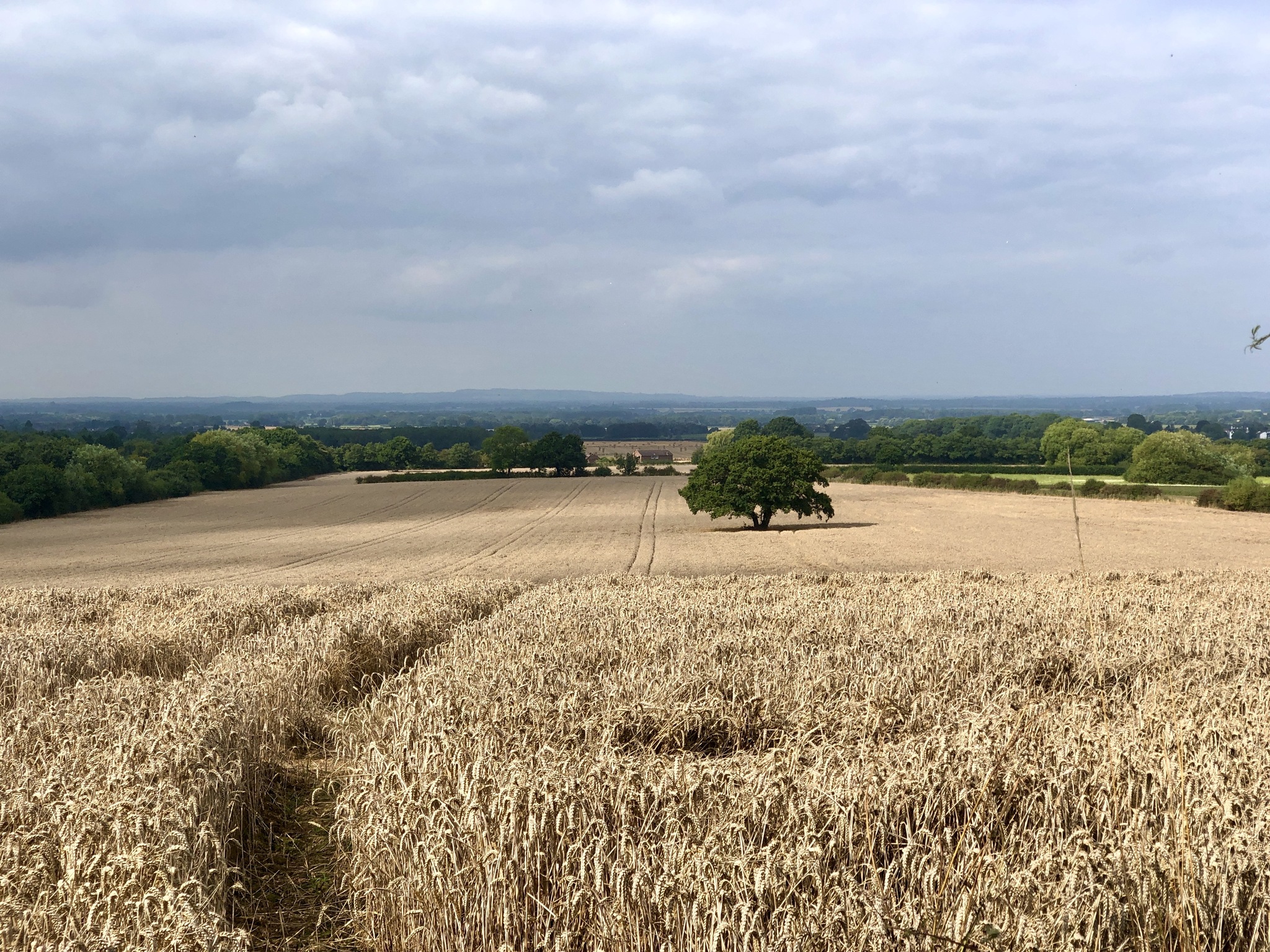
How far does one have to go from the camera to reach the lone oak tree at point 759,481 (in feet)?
156

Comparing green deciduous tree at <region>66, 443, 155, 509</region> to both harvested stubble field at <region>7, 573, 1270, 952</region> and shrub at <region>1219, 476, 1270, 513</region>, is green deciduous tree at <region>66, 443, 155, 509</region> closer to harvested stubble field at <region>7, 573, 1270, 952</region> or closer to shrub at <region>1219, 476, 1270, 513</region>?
harvested stubble field at <region>7, 573, 1270, 952</region>

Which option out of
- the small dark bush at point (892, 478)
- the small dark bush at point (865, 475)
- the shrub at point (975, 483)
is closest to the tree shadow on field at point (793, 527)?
the shrub at point (975, 483)

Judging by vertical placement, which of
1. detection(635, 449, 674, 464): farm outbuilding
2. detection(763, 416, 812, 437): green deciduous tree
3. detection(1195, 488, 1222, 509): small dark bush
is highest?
detection(763, 416, 812, 437): green deciduous tree

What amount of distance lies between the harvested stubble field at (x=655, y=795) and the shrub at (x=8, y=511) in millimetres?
64544

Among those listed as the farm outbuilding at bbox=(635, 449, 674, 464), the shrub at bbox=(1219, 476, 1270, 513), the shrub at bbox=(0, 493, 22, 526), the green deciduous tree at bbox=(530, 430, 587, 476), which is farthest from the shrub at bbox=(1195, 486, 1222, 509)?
the shrub at bbox=(0, 493, 22, 526)

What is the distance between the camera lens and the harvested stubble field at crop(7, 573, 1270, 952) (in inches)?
161

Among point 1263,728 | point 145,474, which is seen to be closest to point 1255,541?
point 1263,728

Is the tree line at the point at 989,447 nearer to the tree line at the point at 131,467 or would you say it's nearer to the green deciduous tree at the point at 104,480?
the tree line at the point at 131,467

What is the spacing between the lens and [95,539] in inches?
2084

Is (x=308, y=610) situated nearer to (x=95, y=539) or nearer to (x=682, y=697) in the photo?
(x=682, y=697)

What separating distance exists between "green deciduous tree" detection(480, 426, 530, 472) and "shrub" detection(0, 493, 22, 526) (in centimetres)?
5295

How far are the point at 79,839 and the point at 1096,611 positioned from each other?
12157 mm

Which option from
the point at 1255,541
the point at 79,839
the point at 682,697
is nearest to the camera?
the point at 79,839

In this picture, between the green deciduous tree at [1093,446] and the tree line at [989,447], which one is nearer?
the green deciduous tree at [1093,446]
